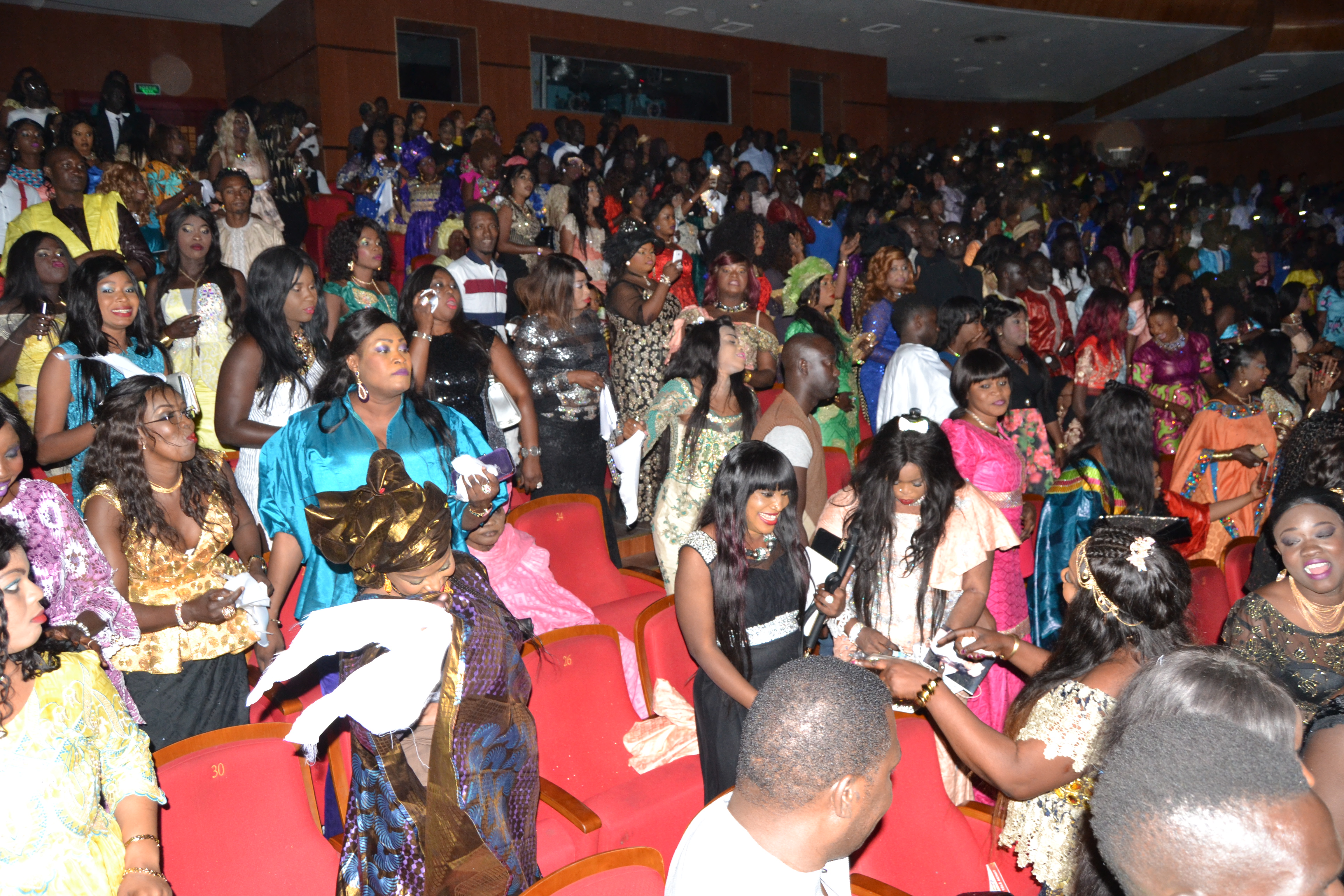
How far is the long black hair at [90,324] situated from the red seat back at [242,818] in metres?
1.67

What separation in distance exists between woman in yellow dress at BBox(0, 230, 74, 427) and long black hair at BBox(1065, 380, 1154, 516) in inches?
169

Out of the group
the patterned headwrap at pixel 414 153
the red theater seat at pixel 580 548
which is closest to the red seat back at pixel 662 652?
the red theater seat at pixel 580 548

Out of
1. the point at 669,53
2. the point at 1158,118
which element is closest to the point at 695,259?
the point at 669,53

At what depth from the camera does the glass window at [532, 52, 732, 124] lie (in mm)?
13547

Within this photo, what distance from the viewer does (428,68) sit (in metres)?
12.6

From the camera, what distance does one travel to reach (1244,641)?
9.35ft

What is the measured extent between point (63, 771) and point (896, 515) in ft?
8.00

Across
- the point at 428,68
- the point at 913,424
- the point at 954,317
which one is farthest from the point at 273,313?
the point at 428,68

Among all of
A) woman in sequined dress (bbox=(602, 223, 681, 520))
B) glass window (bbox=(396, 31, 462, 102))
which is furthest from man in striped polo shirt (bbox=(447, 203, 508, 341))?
glass window (bbox=(396, 31, 462, 102))

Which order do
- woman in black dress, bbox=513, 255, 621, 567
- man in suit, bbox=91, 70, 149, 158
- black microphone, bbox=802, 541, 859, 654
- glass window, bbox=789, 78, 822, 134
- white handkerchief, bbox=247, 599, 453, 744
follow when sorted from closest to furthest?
white handkerchief, bbox=247, 599, 453, 744, black microphone, bbox=802, 541, 859, 654, woman in black dress, bbox=513, 255, 621, 567, man in suit, bbox=91, 70, 149, 158, glass window, bbox=789, 78, 822, 134

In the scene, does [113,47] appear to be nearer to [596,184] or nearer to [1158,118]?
[596,184]

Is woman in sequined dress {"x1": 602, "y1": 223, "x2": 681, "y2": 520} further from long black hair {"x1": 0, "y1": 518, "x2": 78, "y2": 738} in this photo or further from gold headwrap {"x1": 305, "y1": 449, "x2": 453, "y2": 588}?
long black hair {"x1": 0, "y1": 518, "x2": 78, "y2": 738}

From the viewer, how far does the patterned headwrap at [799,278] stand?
717cm

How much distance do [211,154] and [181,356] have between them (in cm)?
441
